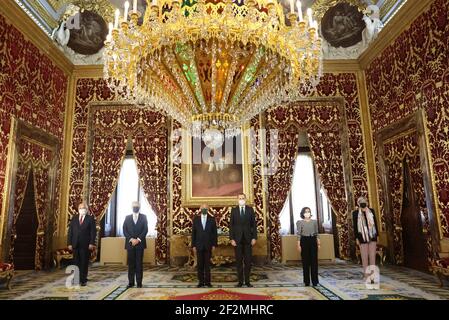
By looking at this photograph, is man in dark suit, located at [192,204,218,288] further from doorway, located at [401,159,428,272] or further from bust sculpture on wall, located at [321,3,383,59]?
Answer: bust sculpture on wall, located at [321,3,383,59]

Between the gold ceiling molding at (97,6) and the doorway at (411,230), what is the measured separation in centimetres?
737

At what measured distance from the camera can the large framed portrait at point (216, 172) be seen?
25.8 feet

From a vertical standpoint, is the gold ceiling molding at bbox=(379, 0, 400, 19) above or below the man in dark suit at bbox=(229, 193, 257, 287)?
above

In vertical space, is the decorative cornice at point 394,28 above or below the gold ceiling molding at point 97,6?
below

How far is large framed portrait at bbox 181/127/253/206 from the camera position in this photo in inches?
310

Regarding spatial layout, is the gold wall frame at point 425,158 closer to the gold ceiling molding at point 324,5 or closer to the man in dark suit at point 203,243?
the gold ceiling molding at point 324,5

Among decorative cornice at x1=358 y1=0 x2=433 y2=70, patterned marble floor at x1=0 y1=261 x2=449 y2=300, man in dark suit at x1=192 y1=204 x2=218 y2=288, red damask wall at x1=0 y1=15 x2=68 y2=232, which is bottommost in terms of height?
patterned marble floor at x1=0 y1=261 x2=449 y2=300

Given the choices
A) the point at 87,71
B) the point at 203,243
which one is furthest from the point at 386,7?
the point at 87,71

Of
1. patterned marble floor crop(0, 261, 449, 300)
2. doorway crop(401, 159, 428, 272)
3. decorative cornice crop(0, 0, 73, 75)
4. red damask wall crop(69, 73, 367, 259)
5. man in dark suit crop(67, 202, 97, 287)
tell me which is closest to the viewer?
patterned marble floor crop(0, 261, 449, 300)

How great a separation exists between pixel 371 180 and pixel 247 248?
4.26 meters

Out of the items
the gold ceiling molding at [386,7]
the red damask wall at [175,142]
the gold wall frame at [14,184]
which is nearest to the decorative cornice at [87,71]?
the red damask wall at [175,142]

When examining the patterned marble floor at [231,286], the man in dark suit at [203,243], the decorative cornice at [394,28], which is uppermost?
the decorative cornice at [394,28]

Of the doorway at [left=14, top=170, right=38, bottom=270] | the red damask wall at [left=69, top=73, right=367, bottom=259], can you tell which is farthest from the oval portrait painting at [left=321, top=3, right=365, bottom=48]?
the doorway at [left=14, top=170, right=38, bottom=270]

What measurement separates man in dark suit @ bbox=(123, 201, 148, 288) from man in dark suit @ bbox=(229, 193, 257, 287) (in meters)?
1.45
